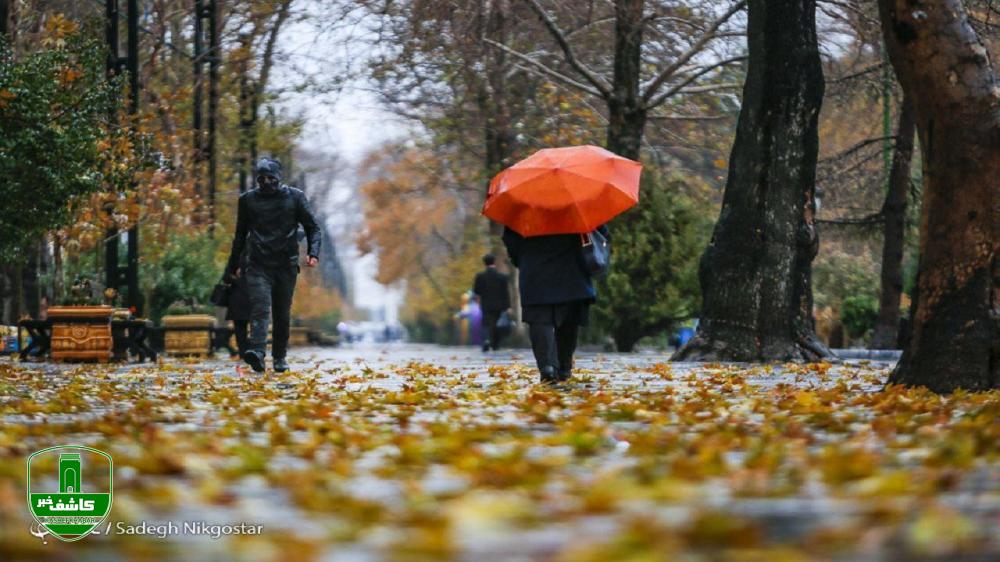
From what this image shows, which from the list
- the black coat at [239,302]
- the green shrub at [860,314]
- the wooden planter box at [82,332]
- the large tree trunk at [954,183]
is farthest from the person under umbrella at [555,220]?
the green shrub at [860,314]

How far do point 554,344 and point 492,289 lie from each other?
17435 millimetres

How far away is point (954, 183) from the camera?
11.4 m

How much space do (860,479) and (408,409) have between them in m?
4.63

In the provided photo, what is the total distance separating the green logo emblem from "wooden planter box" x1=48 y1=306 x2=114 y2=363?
52.5 feet

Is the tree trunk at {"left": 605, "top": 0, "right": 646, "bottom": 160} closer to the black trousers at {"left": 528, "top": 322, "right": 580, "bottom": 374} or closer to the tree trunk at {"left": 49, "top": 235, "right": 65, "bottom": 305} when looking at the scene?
the tree trunk at {"left": 49, "top": 235, "right": 65, "bottom": 305}

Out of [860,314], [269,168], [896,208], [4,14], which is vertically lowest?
[860,314]

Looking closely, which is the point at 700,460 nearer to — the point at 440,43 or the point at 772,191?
the point at 772,191

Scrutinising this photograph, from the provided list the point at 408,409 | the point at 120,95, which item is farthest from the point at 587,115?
the point at 408,409

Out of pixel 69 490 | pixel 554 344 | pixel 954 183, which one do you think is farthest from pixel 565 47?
pixel 69 490

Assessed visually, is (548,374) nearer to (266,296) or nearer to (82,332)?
(266,296)

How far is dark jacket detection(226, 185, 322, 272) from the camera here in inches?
604

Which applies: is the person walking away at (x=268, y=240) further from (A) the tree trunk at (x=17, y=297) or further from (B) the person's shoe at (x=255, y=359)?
(A) the tree trunk at (x=17, y=297)

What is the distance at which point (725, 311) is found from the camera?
20016mm

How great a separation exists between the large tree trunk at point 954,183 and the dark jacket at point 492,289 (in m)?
18.8
